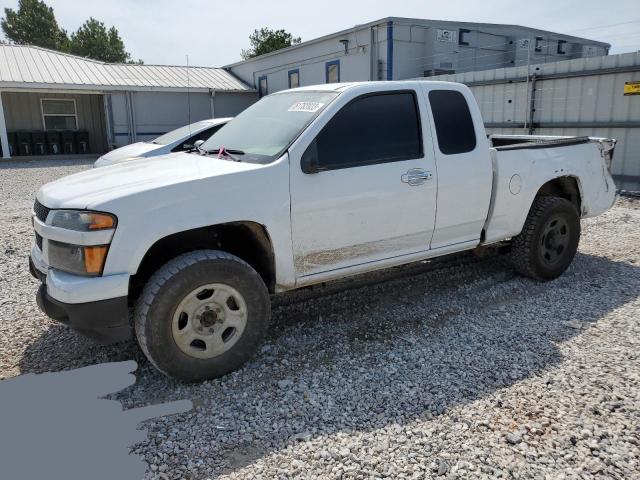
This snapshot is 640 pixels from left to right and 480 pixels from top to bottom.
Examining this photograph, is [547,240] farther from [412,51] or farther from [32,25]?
[32,25]

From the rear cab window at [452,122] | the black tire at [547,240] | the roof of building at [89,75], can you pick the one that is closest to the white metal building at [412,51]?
the roof of building at [89,75]

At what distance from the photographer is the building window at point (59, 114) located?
2452 centimetres

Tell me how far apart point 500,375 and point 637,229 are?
18.4 feet

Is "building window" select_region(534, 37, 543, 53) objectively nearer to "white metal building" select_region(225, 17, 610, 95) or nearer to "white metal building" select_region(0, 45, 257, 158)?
"white metal building" select_region(225, 17, 610, 95)

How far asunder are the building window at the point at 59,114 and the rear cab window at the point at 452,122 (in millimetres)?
24819

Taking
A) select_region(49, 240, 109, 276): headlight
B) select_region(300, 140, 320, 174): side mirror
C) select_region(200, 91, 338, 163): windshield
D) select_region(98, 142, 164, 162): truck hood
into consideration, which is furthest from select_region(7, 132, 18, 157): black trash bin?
select_region(300, 140, 320, 174): side mirror

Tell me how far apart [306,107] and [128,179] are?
1487mm

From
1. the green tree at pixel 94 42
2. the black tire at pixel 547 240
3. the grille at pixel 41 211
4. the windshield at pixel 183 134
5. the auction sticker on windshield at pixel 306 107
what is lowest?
the black tire at pixel 547 240

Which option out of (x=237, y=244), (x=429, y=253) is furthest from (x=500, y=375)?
(x=237, y=244)

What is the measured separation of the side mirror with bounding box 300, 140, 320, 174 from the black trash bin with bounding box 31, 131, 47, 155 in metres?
23.0

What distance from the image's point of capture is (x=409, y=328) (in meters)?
4.34

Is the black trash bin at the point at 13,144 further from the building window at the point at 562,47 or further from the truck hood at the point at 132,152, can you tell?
the building window at the point at 562,47

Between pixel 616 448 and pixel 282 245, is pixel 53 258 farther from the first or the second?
pixel 616 448

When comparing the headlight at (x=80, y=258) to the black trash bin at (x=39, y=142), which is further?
the black trash bin at (x=39, y=142)
